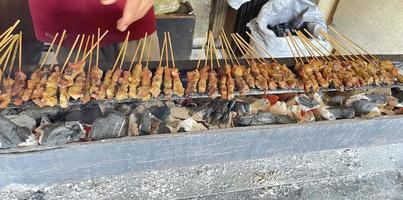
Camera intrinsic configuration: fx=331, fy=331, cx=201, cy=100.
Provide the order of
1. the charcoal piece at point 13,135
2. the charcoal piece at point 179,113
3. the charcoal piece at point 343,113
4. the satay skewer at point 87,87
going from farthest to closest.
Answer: the charcoal piece at point 343,113 → the charcoal piece at point 179,113 → the satay skewer at point 87,87 → the charcoal piece at point 13,135

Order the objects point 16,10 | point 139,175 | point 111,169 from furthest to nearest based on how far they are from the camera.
A: point 16,10 → point 139,175 → point 111,169

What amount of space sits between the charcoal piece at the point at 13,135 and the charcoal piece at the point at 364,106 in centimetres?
245

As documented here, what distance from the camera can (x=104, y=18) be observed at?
8.77 feet

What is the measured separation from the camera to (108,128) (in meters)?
2.24

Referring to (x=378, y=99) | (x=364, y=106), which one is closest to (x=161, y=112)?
(x=364, y=106)

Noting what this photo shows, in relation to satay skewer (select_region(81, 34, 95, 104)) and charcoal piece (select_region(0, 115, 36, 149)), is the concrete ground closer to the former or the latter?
charcoal piece (select_region(0, 115, 36, 149))

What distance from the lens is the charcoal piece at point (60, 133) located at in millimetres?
2105

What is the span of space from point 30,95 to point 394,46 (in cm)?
441

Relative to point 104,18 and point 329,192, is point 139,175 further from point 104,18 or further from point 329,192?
point 329,192

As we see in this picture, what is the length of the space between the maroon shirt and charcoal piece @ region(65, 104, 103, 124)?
24.5 inches

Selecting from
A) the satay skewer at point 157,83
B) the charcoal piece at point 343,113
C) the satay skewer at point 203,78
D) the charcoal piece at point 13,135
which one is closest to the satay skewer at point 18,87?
the charcoal piece at point 13,135

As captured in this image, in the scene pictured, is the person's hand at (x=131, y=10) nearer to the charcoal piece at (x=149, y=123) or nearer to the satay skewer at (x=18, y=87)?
the charcoal piece at (x=149, y=123)

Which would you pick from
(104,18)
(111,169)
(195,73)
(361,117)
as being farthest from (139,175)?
(361,117)

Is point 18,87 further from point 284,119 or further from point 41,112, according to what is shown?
point 284,119
